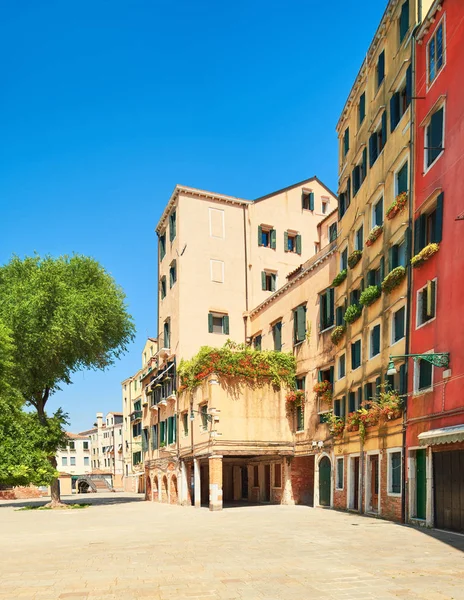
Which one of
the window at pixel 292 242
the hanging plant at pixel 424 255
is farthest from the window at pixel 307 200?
the hanging plant at pixel 424 255

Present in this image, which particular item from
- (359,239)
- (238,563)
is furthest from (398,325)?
(238,563)

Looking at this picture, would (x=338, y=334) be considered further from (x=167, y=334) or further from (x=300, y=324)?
(x=167, y=334)

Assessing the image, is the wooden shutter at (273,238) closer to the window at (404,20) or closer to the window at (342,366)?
the window at (342,366)

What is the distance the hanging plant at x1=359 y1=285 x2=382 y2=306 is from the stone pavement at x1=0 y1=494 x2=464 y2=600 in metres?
8.72

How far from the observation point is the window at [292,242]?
43.1 meters

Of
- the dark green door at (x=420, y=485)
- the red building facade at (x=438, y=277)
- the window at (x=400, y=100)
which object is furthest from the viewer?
the window at (x=400, y=100)

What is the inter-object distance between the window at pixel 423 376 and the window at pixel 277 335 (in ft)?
52.7

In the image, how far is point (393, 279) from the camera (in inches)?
876

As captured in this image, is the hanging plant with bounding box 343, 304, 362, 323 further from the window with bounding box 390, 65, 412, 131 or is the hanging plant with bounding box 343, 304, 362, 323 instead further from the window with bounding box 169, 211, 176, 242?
the window with bounding box 169, 211, 176, 242

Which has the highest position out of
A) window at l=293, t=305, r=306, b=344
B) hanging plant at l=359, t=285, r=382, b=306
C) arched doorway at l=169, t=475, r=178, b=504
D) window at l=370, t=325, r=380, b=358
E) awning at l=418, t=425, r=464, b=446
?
hanging plant at l=359, t=285, r=382, b=306

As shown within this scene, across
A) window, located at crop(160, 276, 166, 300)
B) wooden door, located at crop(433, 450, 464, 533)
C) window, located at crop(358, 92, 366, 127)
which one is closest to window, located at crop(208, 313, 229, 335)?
window, located at crop(160, 276, 166, 300)

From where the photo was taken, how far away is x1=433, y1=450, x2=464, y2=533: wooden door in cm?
1723

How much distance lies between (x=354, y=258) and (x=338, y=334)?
149 inches

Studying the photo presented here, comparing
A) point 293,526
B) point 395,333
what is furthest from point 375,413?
point 293,526
